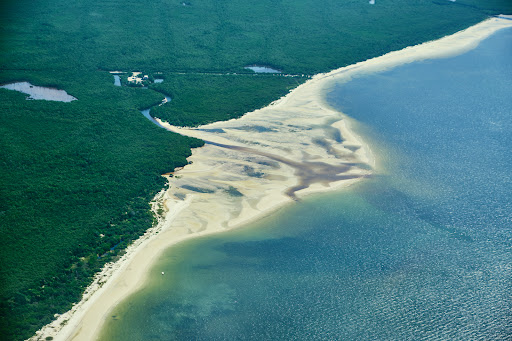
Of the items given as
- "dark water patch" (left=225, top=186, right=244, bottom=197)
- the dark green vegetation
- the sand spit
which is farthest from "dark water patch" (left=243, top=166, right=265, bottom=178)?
the dark green vegetation

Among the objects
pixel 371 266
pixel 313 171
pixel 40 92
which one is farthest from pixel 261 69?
pixel 371 266

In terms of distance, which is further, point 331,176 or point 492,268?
point 331,176

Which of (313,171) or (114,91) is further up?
(114,91)

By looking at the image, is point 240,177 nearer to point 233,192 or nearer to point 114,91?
point 233,192

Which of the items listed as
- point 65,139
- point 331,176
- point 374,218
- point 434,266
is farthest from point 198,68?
point 434,266

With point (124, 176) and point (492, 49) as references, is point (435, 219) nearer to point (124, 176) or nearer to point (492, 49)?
point (124, 176)

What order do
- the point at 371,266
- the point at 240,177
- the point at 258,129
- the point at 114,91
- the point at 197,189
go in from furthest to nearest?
1. the point at 114,91
2. the point at 258,129
3. the point at 240,177
4. the point at 197,189
5. the point at 371,266
